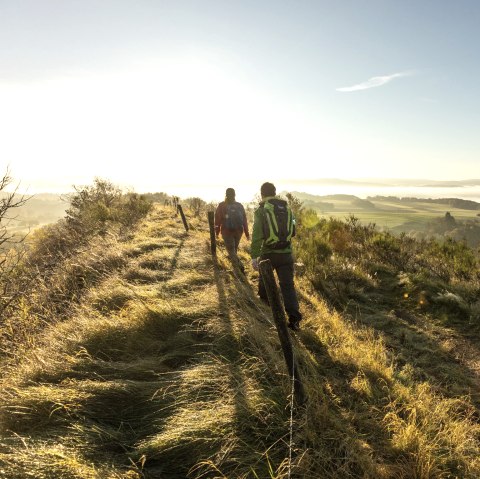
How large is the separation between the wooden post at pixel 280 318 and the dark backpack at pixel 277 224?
1.93 meters

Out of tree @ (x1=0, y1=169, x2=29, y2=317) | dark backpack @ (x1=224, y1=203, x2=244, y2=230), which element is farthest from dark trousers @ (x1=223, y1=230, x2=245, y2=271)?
tree @ (x1=0, y1=169, x2=29, y2=317)

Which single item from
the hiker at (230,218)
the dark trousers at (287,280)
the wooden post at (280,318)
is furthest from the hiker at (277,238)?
the hiker at (230,218)

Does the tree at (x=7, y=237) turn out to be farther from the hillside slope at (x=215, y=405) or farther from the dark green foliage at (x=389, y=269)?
the dark green foliage at (x=389, y=269)

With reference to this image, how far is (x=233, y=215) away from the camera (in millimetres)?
8062

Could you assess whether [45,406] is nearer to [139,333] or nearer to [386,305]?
[139,333]

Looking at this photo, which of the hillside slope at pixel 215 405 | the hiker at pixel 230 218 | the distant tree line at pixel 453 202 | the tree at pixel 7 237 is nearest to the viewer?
the hillside slope at pixel 215 405

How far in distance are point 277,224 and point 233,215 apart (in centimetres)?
310

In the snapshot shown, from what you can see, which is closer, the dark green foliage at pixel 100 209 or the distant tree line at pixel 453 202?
the dark green foliage at pixel 100 209

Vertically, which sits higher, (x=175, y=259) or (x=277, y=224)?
(x=277, y=224)

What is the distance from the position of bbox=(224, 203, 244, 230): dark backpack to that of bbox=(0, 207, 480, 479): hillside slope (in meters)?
2.99

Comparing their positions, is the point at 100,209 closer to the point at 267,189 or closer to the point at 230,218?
the point at 230,218

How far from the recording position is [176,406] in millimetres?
3152

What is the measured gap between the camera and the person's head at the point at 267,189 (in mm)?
5324

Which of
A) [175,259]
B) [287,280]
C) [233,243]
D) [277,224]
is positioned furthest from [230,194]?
[287,280]
